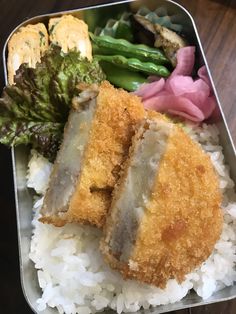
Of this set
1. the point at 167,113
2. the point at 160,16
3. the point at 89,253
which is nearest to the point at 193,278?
the point at 89,253

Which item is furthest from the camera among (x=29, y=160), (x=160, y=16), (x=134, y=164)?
(x=160, y=16)

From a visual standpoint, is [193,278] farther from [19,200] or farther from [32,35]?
[32,35]

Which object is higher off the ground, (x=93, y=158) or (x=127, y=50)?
(x=127, y=50)

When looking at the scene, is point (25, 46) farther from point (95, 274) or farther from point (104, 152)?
point (95, 274)

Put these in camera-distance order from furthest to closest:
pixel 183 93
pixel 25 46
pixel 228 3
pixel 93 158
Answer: pixel 228 3 → pixel 25 46 → pixel 183 93 → pixel 93 158

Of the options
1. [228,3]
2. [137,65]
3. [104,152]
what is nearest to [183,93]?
[137,65]

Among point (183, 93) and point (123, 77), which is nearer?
point (183, 93)

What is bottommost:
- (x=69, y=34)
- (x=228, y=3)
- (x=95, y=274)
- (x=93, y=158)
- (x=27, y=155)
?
(x=95, y=274)
